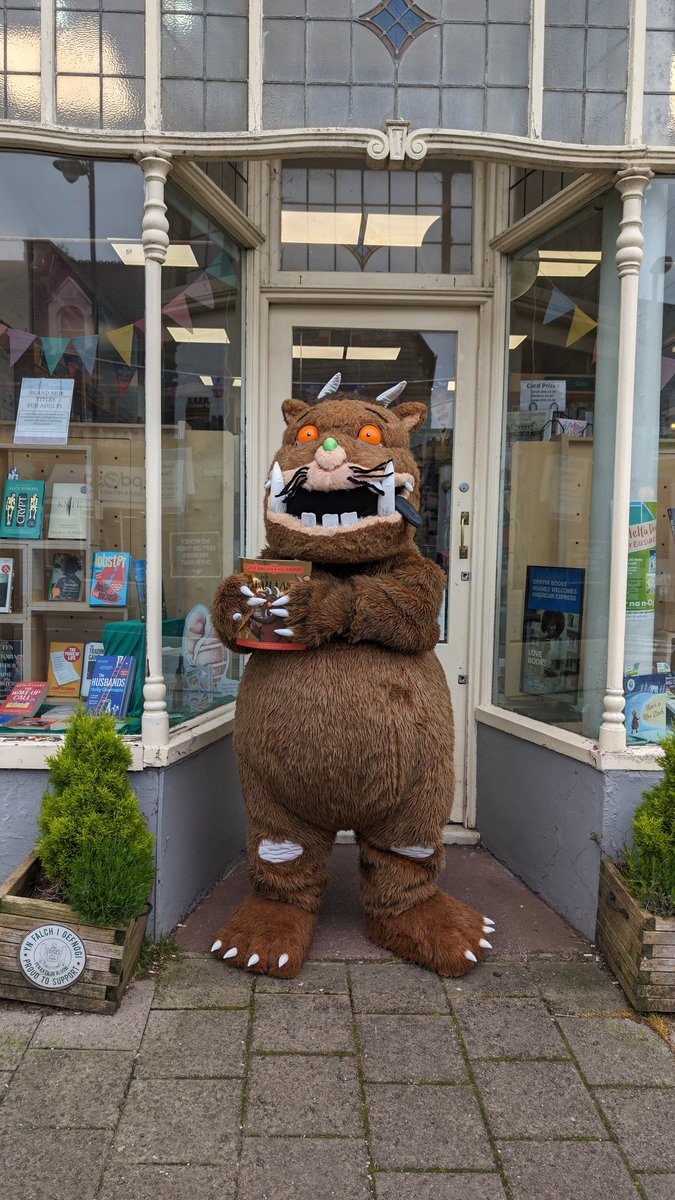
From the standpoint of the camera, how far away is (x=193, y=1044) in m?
2.68

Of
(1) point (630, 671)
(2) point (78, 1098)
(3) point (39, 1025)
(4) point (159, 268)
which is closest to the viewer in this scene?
(2) point (78, 1098)

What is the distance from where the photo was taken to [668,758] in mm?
3068

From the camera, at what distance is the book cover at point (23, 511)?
3.69 m

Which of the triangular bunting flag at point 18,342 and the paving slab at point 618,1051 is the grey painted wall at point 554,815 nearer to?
the paving slab at point 618,1051

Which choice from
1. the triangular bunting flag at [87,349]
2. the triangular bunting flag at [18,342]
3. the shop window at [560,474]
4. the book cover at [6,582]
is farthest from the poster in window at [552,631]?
the triangular bunting flag at [18,342]

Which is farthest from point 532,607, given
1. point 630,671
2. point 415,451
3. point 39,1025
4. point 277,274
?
point 39,1025

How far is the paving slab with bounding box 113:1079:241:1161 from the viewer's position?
7.24 ft

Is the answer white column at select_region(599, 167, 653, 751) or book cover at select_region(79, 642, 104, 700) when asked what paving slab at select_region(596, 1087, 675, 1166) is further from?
book cover at select_region(79, 642, 104, 700)

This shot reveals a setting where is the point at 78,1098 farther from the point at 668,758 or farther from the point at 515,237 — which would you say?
the point at 515,237

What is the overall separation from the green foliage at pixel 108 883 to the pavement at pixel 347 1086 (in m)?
0.35

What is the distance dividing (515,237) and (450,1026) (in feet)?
11.6

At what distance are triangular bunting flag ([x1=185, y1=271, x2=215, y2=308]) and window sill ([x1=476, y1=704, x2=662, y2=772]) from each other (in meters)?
2.47

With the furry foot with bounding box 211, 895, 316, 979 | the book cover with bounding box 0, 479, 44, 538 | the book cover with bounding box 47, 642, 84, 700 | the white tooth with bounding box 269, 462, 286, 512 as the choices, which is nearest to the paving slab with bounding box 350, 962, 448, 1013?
the furry foot with bounding box 211, 895, 316, 979

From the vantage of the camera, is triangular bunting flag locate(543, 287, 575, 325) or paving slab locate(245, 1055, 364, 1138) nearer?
paving slab locate(245, 1055, 364, 1138)
